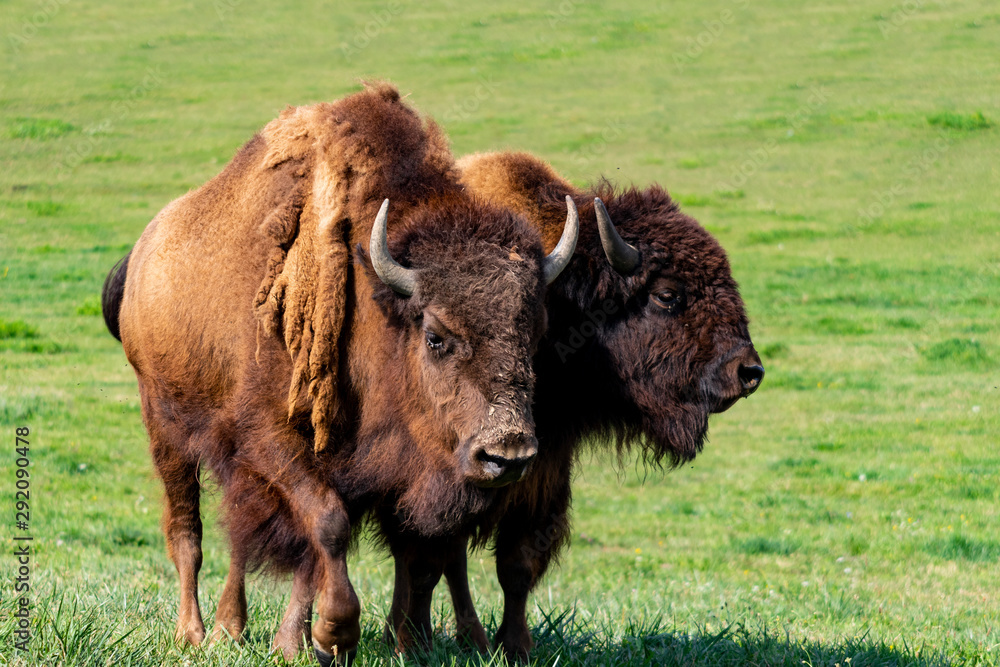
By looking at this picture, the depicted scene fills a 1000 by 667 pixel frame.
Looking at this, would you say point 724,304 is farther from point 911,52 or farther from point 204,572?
point 911,52

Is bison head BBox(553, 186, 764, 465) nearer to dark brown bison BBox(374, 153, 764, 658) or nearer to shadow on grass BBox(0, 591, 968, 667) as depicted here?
dark brown bison BBox(374, 153, 764, 658)

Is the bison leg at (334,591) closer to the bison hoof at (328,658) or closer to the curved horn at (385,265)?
the bison hoof at (328,658)

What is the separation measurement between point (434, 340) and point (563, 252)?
2.48ft

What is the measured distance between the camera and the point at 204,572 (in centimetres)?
848

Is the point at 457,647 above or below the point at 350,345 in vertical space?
below

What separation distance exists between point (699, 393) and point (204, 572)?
15.2ft
